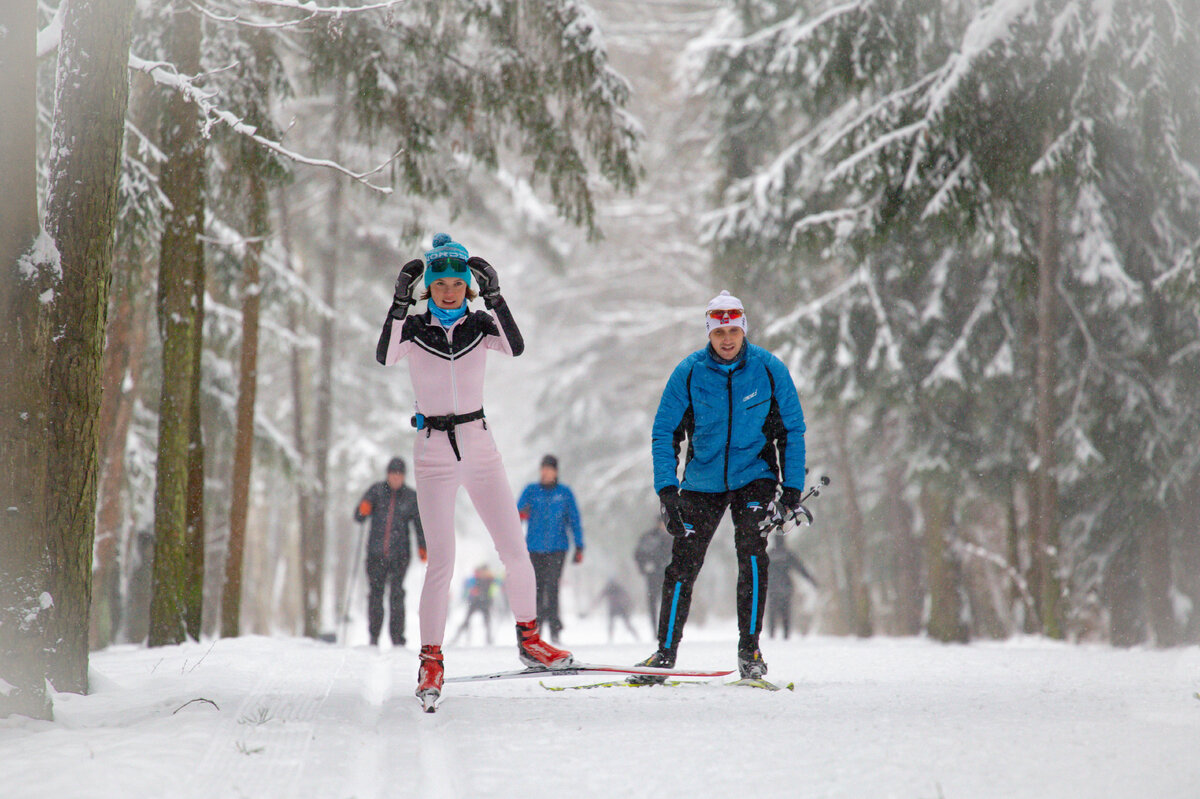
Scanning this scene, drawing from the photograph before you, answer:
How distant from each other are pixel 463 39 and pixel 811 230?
14.6 ft

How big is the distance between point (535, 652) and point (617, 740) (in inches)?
65.0

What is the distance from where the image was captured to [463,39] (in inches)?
372

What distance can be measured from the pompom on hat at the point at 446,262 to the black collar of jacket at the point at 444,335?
205mm

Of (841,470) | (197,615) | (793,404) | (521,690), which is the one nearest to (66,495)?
(521,690)

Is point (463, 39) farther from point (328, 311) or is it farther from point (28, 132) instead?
point (328, 311)

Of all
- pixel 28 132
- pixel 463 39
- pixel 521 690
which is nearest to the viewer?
pixel 28 132

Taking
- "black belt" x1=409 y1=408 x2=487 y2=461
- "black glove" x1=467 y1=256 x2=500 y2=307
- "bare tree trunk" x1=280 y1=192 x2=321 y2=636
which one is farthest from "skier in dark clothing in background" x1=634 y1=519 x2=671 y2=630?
"black glove" x1=467 y1=256 x2=500 y2=307

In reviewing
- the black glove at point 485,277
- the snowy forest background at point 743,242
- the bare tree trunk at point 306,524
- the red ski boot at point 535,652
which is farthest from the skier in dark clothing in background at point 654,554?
the black glove at point 485,277

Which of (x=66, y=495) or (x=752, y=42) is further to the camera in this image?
(x=752, y=42)

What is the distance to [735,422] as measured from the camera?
19.2ft

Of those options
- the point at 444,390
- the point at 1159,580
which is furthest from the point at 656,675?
the point at 1159,580

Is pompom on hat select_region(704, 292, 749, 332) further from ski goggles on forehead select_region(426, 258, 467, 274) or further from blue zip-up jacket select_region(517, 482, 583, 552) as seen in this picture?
blue zip-up jacket select_region(517, 482, 583, 552)

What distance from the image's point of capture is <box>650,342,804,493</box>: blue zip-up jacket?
5840mm

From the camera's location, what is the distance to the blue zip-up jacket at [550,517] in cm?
1170
